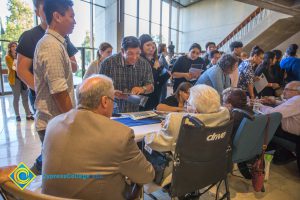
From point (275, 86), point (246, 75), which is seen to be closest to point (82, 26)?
point (246, 75)

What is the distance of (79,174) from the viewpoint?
94 centimetres

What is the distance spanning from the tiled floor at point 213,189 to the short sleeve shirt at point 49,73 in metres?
1.22

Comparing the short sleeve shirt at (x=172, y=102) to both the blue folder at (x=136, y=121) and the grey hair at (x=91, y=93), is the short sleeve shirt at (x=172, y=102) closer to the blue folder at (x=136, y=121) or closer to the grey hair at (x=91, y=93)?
the blue folder at (x=136, y=121)

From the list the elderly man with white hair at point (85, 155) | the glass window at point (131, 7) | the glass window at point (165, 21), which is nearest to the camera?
the elderly man with white hair at point (85, 155)

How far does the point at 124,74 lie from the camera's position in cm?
235

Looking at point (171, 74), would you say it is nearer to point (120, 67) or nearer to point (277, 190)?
point (120, 67)

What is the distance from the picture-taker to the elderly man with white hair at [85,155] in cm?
94

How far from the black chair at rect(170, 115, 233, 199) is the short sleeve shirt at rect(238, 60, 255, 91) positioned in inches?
86.6

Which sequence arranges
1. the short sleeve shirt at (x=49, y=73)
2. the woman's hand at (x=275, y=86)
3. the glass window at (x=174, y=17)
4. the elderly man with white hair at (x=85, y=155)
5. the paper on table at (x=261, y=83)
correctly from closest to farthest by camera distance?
the elderly man with white hair at (x=85, y=155)
the short sleeve shirt at (x=49, y=73)
the paper on table at (x=261, y=83)
the woman's hand at (x=275, y=86)
the glass window at (x=174, y=17)

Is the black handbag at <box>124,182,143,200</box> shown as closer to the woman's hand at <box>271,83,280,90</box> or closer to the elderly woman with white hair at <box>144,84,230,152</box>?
the elderly woman with white hair at <box>144,84,230,152</box>

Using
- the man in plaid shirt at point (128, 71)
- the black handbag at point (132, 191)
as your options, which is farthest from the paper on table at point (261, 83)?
the black handbag at point (132, 191)

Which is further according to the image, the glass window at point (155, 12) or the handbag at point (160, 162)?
the glass window at point (155, 12)

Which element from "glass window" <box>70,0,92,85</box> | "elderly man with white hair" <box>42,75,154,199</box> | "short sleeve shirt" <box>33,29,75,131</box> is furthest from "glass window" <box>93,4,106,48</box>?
"elderly man with white hair" <box>42,75,154,199</box>

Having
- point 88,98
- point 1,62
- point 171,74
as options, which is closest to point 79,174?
point 88,98
